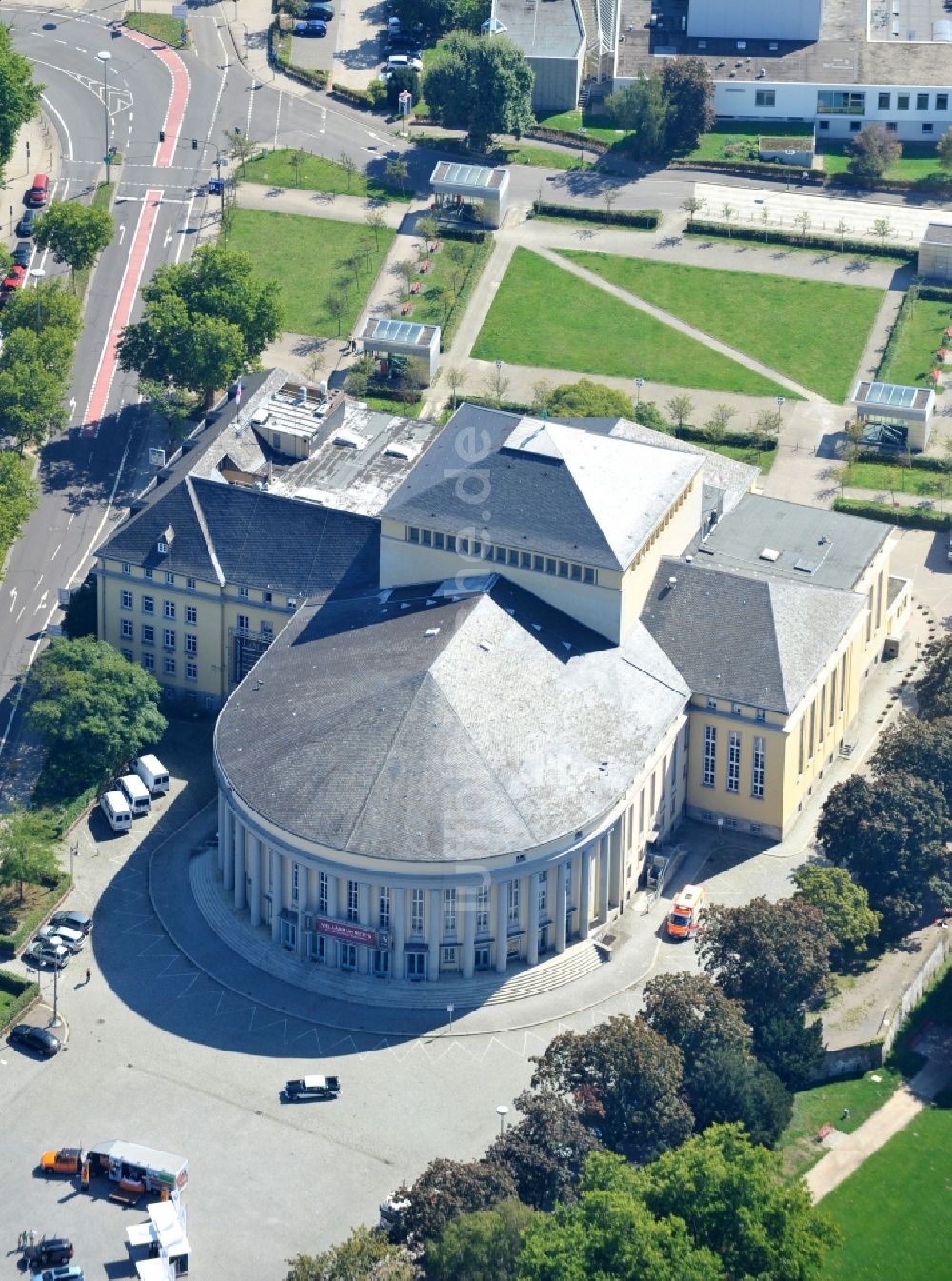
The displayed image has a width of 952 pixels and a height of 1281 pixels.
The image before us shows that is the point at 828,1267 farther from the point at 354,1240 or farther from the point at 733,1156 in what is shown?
the point at 354,1240

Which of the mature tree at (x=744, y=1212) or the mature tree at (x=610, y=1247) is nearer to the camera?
the mature tree at (x=610, y=1247)

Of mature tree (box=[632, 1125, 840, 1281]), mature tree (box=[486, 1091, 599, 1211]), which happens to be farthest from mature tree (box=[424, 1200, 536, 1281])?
mature tree (box=[632, 1125, 840, 1281])

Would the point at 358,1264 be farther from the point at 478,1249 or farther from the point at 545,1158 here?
the point at 545,1158

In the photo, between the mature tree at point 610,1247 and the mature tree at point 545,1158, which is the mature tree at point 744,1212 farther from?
the mature tree at point 545,1158

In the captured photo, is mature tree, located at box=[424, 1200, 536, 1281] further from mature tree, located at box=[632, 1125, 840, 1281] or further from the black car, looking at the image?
the black car

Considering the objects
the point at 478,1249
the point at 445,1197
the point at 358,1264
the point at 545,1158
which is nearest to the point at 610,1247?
the point at 478,1249

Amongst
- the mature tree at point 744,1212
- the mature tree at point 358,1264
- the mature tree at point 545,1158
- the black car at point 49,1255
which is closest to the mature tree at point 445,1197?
the mature tree at point 545,1158
